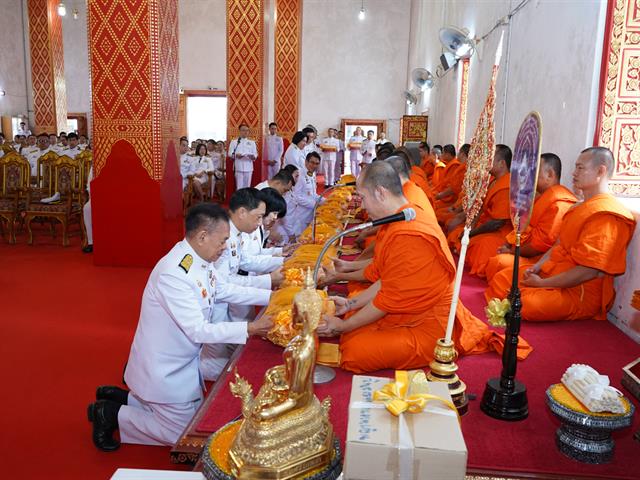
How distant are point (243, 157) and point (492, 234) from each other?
6.47 m

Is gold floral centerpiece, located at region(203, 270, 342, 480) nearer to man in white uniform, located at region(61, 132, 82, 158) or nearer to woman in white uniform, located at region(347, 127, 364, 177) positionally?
man in white uniform, located at region(61, 132, 82, 158)

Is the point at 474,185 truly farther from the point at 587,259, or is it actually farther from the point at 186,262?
the point at 587,259

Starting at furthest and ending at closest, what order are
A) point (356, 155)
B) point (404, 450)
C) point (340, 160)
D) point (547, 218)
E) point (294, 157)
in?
point (340, 160) < point (356, 155) < point (294, 157) < point (547, 218) < point (404, 450)

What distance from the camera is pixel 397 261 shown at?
276cm

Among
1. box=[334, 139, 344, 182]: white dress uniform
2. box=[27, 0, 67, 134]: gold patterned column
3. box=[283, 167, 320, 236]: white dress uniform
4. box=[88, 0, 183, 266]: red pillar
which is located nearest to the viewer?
box=[88, 0, 183, 266]: red pillar

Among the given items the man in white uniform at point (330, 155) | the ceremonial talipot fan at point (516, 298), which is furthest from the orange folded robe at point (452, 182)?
the man in white uniform at point (330, 155)

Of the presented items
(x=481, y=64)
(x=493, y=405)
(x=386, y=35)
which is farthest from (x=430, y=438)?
(x=386, y=35)

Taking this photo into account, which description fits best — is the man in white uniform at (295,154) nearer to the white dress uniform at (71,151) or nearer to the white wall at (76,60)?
the white dress uniform at (71,151)

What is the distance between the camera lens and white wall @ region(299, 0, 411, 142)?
812 inches

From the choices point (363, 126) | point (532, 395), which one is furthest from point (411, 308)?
point (363, 126)

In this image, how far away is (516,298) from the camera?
233 centimetres

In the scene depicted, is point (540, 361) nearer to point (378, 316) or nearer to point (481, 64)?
point (378, 316)

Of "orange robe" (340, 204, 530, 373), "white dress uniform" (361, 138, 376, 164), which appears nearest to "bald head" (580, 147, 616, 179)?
"orange robe" (340, 204, 530, 373)

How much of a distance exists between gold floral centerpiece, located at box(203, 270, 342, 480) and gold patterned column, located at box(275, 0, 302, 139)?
13711 mm
